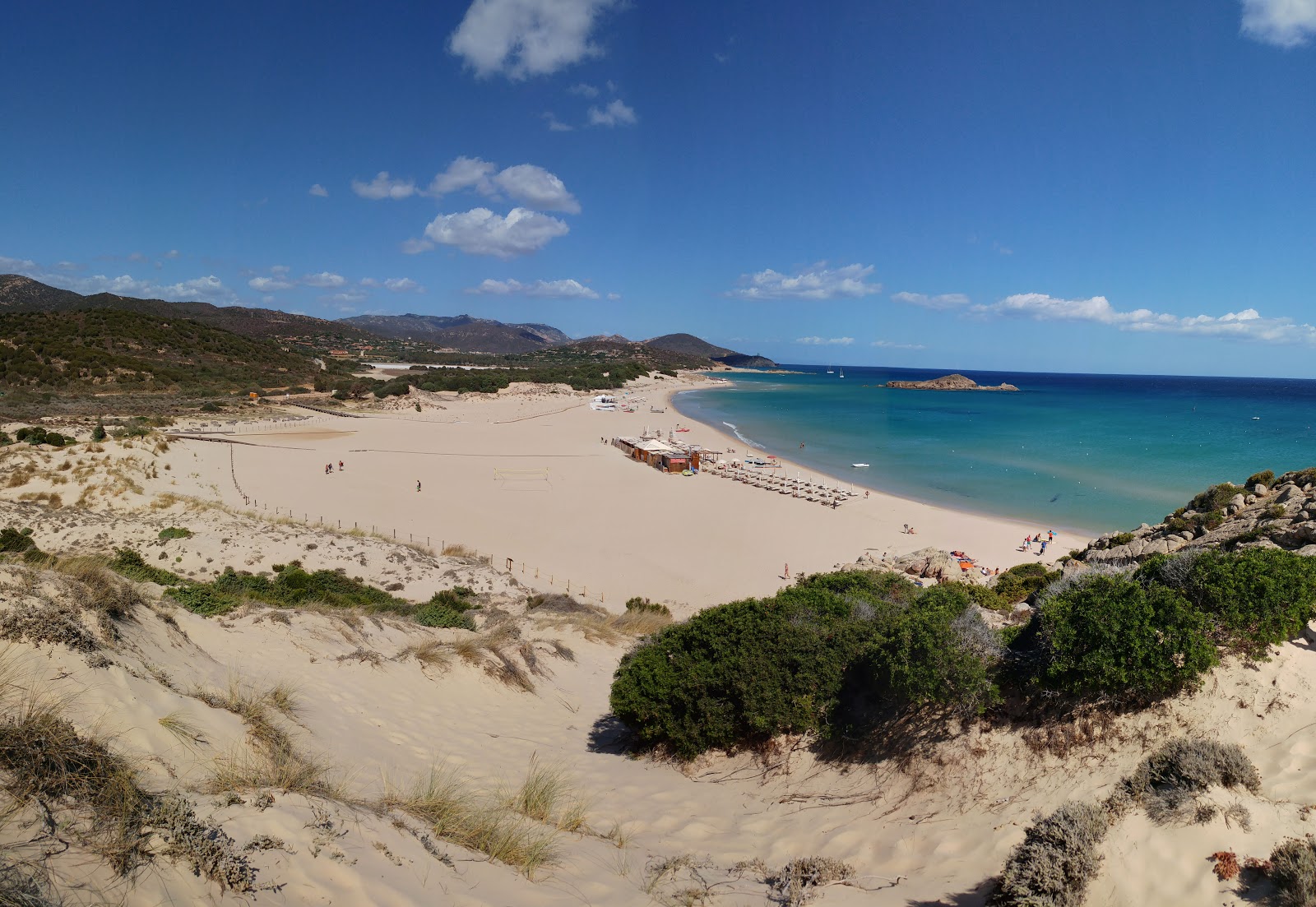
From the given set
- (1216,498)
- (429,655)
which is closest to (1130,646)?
(429,655)

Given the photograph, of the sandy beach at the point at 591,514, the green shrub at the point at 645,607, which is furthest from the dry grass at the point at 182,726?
the sandy beach at the point at 591,514

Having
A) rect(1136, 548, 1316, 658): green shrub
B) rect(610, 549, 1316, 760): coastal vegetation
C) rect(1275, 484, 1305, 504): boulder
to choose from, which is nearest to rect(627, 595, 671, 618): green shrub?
rect(610, 549, 1316, 760): coastal vegetation

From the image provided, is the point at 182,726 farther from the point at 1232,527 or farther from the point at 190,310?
the point at 190,310

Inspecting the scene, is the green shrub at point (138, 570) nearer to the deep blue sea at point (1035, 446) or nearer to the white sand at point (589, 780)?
the white sand at point (589, 780)

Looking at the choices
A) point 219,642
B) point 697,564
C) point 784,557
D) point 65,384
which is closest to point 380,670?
Result: point 219,642

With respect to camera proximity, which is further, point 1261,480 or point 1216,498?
point 1261,480

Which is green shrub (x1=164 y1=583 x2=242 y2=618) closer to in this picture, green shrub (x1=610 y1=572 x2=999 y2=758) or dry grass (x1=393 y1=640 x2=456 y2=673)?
dry grass (x1=393 y1=640 x2=456 y2=673)
